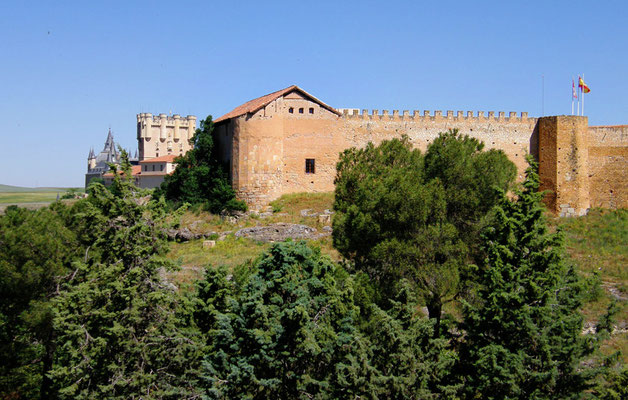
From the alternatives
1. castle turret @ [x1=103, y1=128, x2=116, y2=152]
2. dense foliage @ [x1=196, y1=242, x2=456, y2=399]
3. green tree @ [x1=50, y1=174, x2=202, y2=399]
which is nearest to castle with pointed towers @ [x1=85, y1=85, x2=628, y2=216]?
green tree @ [x1=50, y1=174, x2=202, y2=399]

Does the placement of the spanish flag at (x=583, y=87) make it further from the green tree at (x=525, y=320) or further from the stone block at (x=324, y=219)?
the green tree at (x=525, y=320)

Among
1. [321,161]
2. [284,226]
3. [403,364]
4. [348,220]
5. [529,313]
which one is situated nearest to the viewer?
[403,364]

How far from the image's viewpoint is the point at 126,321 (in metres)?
15.3

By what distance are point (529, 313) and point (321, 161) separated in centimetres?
2375

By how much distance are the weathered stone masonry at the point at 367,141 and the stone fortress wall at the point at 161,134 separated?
4031 cm

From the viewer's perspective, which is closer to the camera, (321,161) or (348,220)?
(348,220)

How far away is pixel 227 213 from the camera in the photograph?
34.6m

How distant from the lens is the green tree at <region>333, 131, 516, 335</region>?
63.8ft

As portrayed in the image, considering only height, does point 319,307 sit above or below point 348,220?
below

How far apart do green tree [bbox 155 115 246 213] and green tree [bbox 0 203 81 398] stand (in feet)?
44.2

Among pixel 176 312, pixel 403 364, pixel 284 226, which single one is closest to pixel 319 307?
pixel 403 364

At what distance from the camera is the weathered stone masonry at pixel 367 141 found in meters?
34.7

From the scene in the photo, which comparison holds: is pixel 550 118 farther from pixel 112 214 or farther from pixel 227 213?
pixel 112 214

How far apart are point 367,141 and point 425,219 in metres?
18.8
